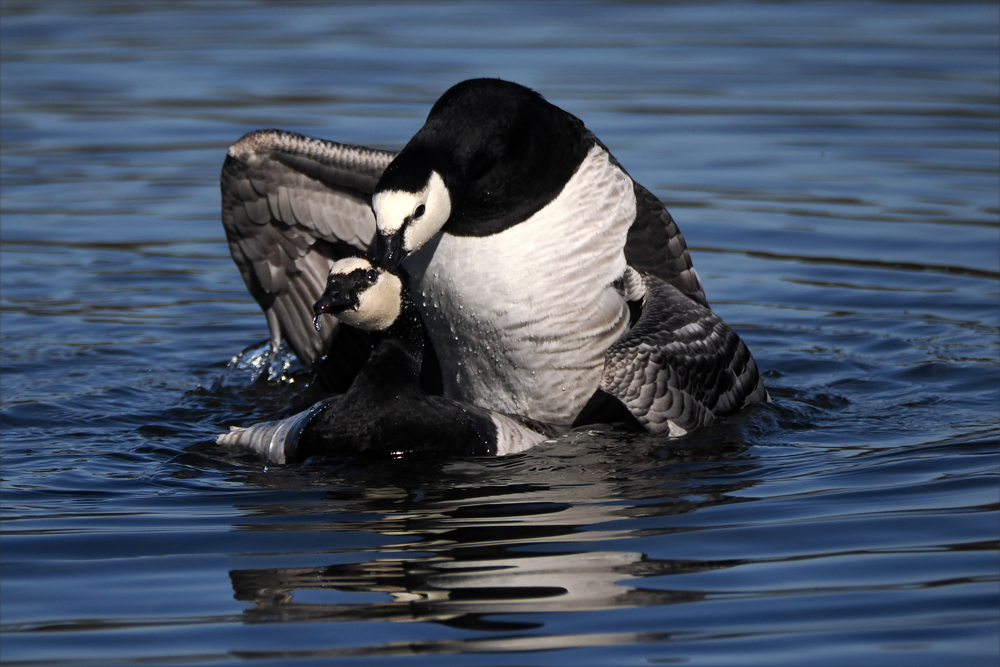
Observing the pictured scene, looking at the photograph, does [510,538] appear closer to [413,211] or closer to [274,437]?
[413,211]

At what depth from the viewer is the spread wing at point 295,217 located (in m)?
8.06

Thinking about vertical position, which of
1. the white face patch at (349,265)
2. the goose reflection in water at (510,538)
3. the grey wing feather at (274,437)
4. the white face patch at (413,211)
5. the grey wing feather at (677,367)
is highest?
the white face patch at (413,211)

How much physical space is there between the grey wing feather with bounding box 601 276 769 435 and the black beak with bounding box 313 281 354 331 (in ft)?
4.15

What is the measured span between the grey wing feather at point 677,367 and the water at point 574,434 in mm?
144

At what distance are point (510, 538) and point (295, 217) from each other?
3.31 metres

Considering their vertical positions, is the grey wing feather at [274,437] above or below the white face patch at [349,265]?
below

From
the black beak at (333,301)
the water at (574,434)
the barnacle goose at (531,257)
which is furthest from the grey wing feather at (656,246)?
the black beak at (333,301)

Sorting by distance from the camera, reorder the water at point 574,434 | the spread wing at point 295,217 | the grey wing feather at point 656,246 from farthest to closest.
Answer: the spread wing at point 295,217
the grey wing feather at point 656,246
the water at point 574,434

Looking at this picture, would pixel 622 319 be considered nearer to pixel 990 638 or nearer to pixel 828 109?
pixel 990 638

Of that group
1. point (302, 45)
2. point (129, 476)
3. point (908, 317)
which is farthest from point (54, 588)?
point (302, 45)

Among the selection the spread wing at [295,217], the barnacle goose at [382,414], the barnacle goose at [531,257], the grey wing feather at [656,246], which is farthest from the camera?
the spread wing at [295,217]

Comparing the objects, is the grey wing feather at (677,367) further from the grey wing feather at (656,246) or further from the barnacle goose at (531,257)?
the grey wing feather at (656,246)

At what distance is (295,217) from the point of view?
8406 mm

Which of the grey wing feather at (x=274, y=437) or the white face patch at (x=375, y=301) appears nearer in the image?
the white face patch at (x=375, y=301)
